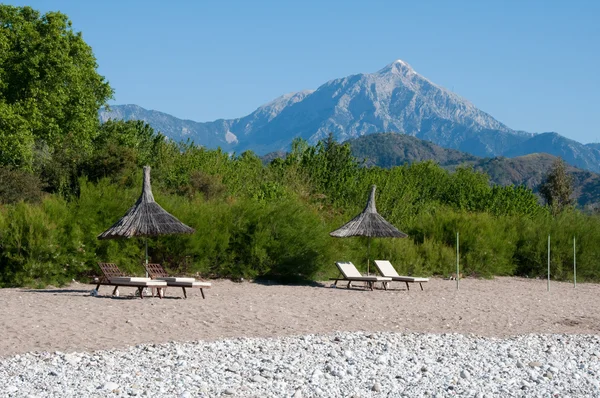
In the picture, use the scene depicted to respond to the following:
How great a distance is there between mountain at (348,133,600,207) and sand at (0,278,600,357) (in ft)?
360

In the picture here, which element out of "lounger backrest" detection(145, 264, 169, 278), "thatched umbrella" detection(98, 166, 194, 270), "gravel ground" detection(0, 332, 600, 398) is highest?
"thatched umbrella" detection(98, 166, 194, 270)

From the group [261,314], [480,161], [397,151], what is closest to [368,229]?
[261,314]

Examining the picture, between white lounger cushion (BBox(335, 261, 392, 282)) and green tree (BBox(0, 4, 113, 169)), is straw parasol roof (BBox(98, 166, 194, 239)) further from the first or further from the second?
green tree (BBox(0, 4, 113, 169))

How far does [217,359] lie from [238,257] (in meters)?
8.99

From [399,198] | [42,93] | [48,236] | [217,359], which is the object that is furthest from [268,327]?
[42,93]

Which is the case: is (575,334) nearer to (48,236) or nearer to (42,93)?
(48,236)

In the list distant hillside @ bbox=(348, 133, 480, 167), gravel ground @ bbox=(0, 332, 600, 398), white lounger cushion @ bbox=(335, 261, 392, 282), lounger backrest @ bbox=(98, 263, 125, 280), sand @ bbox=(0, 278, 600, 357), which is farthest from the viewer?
distant hillside @ bbox=(348, 133, 480, 167)

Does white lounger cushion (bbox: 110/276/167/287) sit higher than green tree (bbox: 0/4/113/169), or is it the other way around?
green tree (bbox: 0/4/113/169)

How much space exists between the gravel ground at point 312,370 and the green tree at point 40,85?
21.9 meters

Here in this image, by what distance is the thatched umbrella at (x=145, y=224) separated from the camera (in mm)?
14195

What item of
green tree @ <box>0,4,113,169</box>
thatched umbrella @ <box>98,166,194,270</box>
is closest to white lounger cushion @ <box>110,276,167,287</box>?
thatched umbrella @ <box>98,166,194,270</box>

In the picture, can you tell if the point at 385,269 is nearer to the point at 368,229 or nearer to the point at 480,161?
the point at 368,229

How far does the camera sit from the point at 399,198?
27.5 metres

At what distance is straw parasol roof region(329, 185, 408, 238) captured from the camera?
17266mm
